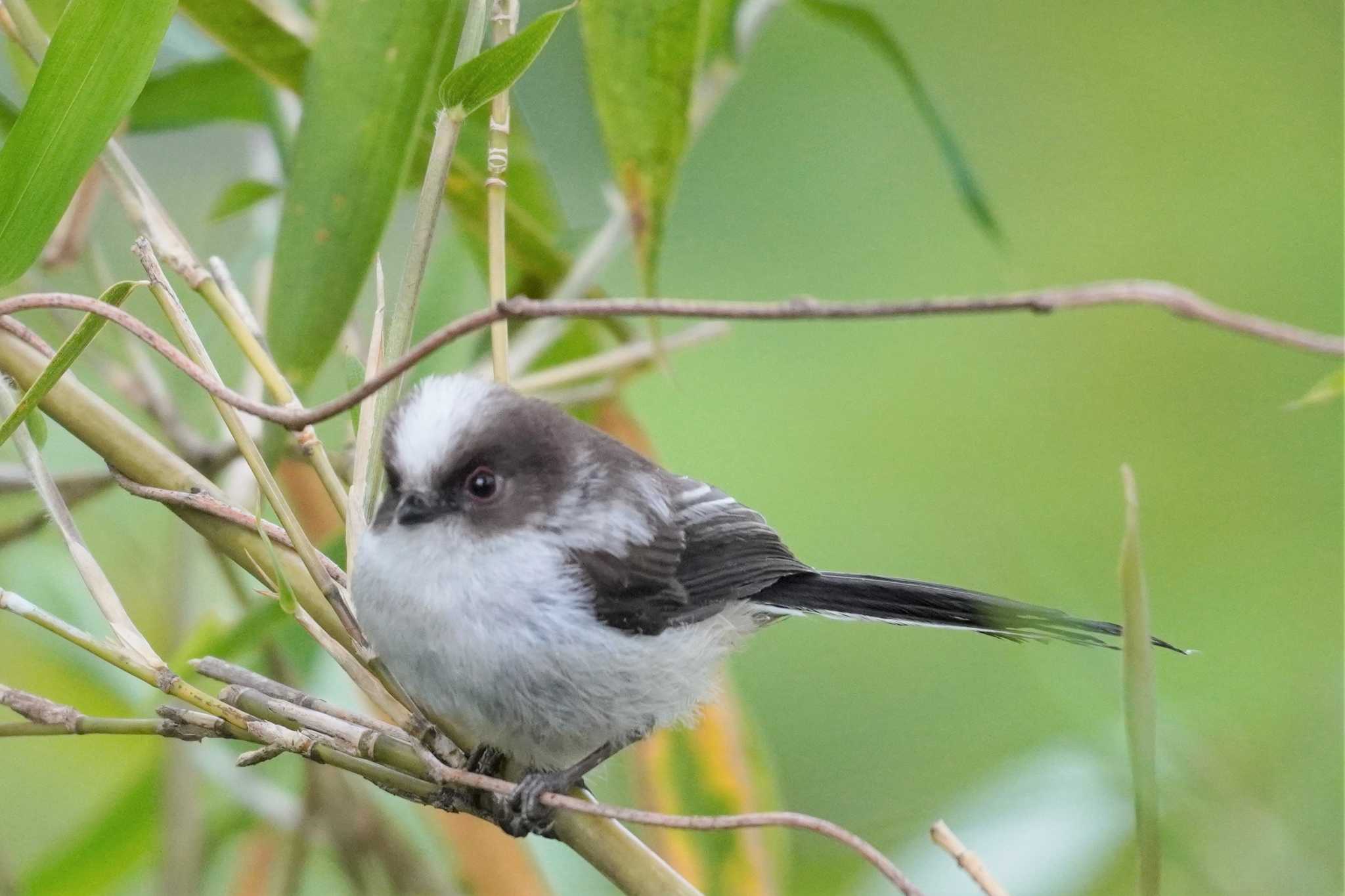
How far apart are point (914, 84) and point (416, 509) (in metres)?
0.86

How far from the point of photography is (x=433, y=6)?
130 cm

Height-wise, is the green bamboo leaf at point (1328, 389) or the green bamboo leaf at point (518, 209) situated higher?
the green bamboo leaf at point (518, 209)

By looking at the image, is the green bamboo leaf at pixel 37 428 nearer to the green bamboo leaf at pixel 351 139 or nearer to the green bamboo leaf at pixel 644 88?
the green bamboo leaf at pixel 351 139

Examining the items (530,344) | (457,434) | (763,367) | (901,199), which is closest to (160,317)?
(530,344)

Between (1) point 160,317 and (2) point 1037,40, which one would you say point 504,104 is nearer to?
(1) point 160,317

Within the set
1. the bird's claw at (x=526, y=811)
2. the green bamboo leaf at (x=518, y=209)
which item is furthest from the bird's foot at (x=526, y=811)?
the green bamboo leaf at (x=518, y=209)

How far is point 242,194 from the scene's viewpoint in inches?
65.2

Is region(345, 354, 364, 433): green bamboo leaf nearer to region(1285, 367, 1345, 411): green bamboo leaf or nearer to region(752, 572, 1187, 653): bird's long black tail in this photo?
region(752, 572, 1187, 653): bird's long black tail

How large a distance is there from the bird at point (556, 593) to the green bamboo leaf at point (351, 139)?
0.18 metres

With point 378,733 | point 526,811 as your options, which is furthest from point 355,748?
point 526,811

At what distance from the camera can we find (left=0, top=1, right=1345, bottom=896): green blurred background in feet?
5.95

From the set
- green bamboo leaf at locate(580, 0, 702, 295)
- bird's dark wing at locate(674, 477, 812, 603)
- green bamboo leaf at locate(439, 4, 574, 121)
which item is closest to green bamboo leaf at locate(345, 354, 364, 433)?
green bamboo leaf at locate(439, 4, 574, 121)

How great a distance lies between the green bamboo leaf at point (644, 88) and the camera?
1.30 m

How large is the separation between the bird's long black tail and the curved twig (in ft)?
1.72
